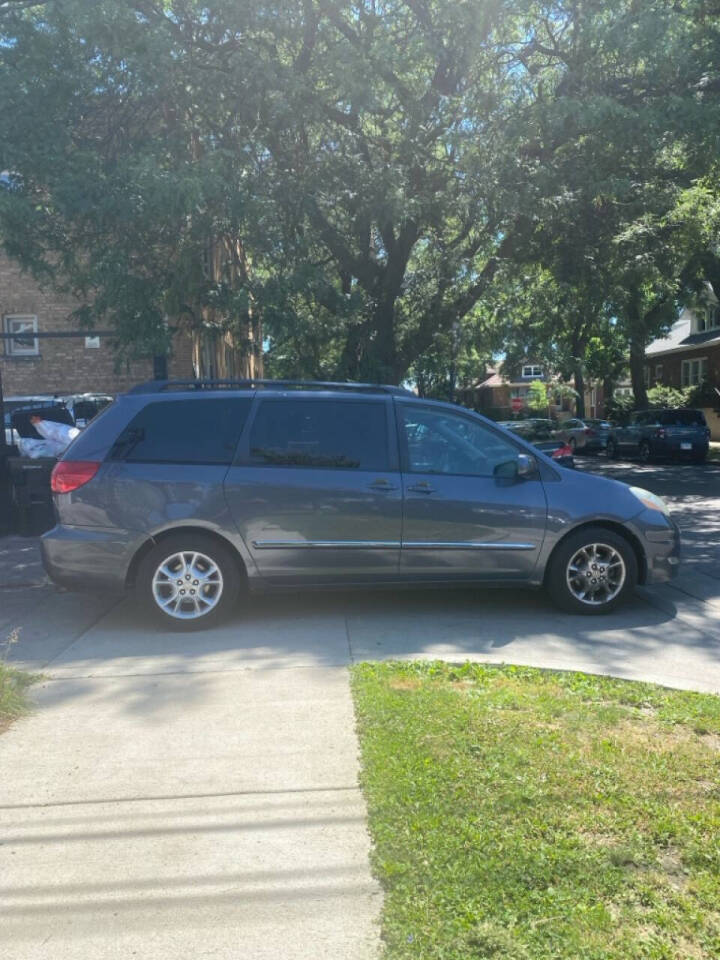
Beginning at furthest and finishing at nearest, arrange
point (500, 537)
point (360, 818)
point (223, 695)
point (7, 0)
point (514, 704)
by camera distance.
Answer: point (7, 0), point (500, 537), point (223, 695), point (514, 704), point (360, 818)

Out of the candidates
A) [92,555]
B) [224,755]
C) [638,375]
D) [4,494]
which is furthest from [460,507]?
[638,375]

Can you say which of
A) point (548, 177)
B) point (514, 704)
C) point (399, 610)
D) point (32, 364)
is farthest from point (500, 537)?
point (32, 364)

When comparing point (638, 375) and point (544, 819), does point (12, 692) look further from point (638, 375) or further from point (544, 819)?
point (638, 375)

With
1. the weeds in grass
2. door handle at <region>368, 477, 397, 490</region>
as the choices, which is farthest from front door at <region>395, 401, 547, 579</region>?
the weeds in grass

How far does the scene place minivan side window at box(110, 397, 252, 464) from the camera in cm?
672

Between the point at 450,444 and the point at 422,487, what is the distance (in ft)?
1.46

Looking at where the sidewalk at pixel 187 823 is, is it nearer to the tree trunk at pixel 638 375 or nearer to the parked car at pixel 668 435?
the parked car at pixel 668 435

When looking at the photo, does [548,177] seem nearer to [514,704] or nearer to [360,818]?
[514,704]

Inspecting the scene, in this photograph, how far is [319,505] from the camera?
6680mm

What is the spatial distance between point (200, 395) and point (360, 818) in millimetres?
4131

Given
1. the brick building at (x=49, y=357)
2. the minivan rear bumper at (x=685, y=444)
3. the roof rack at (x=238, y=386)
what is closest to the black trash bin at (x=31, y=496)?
the roof rack at (x=238, y=386)

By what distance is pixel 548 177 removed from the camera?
42.0 feet

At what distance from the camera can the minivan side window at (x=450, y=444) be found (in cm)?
691

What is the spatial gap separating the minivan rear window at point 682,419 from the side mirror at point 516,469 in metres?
22.8
